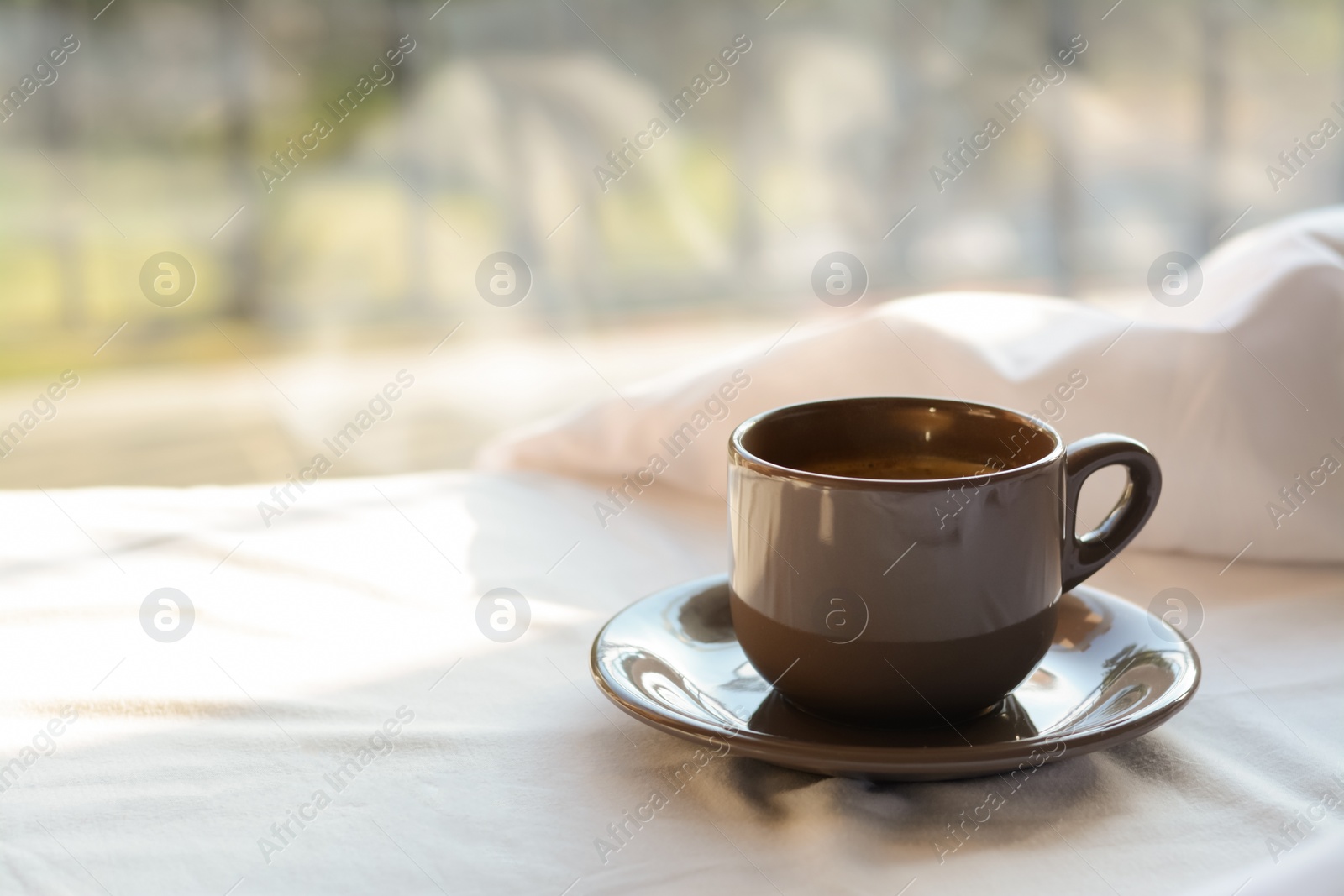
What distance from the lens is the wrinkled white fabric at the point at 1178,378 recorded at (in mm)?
705

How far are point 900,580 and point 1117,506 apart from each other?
138mm

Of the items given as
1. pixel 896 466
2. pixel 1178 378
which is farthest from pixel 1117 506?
pixel 1178 378

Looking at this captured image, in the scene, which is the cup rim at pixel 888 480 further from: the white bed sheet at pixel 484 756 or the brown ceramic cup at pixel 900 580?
the white bed sheet at pixel 484 756

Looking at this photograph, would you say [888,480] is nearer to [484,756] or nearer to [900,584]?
[900,584]

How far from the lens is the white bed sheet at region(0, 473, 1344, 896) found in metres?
0.40

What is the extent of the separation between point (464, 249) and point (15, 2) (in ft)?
3.50

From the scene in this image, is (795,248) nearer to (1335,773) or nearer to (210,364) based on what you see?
(210,364)

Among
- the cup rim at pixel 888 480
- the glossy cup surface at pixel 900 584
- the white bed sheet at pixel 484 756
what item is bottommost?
the white bed sheet at pixel 484 756

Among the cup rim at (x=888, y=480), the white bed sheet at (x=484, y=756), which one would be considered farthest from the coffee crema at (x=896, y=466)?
the white bed sheet at (x=484, y=756)

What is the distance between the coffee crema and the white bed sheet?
0.14 meters

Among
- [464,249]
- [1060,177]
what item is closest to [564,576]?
[464,249]

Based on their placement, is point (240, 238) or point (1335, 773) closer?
Result: point (1335, 773)

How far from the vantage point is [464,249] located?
292cm

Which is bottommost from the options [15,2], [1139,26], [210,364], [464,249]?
[210,364]
